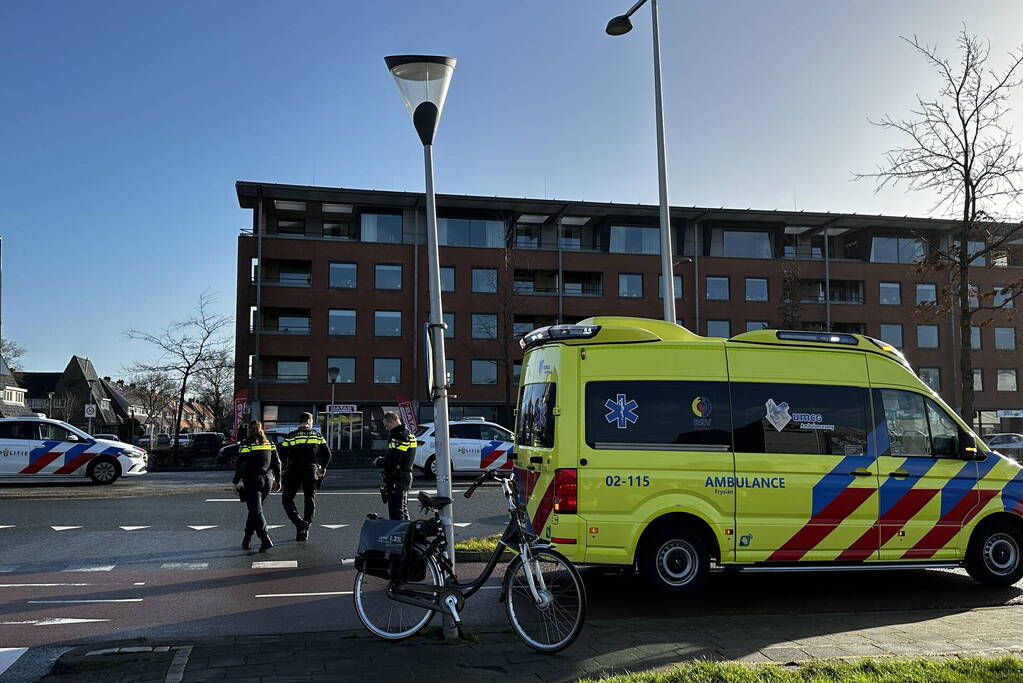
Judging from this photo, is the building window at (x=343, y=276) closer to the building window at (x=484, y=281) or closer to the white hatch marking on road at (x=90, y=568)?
the building window at (x=484, y=281)

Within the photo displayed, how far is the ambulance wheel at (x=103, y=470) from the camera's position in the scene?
2127cm

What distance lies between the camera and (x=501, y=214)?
52.3m

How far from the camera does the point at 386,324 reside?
166ft

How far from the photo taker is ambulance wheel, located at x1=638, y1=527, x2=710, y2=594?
26.8 ft

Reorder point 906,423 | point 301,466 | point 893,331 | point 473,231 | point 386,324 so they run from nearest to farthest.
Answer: point 906,423 → point 301,466 → point 386,324 → point 473,231 → point 893,331

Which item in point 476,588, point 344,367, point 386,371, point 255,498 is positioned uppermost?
point 344,367

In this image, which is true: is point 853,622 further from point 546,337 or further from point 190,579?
point 190,579

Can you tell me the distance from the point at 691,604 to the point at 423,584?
3.07 m

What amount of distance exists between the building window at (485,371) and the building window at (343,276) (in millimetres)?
8264

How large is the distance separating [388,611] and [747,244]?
2064 inches

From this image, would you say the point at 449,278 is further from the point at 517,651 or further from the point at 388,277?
the point at 517,651

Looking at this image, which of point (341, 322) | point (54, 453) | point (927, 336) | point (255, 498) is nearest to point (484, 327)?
point (341, 322)

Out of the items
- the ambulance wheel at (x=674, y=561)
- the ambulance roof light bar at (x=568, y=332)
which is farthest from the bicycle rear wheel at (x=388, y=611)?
the ambulance roof light bar at (x=568, y=332)

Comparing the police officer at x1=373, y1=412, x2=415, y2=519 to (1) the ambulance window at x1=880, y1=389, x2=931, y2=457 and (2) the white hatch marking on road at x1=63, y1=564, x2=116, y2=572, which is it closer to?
(2) the white hatch marking on road at x1=63, y1=564, x2=116, y2=572
